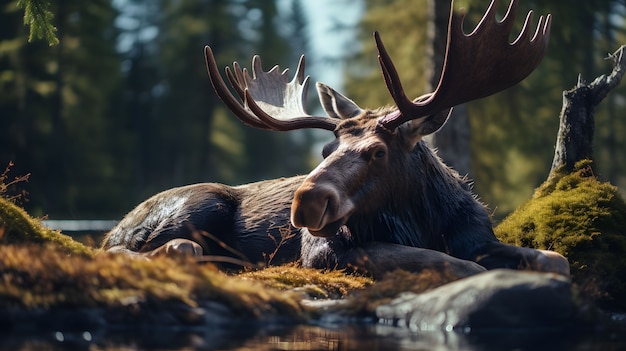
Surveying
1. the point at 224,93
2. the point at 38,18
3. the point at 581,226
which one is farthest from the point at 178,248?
the point at 581,226

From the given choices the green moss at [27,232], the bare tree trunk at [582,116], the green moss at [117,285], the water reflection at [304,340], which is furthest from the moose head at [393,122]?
the green moss at [27,232]

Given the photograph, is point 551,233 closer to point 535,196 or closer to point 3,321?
point 535,196

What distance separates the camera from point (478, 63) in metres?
7.46

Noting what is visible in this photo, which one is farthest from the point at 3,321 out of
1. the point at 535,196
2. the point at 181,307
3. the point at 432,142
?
the point at 432,142

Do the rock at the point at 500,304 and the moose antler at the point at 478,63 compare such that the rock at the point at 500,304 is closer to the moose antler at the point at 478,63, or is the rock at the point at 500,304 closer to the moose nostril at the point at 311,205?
the moose nostril at the point at 311,205

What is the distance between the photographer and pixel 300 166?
203ft

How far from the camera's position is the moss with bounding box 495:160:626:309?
25.3 feet

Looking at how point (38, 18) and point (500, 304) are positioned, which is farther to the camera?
point (38, 18)

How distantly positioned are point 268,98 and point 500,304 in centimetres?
475

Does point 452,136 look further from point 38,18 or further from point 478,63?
point 38,18

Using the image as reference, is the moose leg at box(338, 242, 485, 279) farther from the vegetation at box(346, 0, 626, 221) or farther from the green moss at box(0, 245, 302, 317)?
the vegetation at box(346, 0, 626, 221)

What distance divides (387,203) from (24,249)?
3359 millimetres

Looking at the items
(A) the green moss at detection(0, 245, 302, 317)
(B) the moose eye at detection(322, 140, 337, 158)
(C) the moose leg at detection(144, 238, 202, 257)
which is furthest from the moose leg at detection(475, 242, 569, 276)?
(C) the moose leg at detection(144, 238, 202, 257)

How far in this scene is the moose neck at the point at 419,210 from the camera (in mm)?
8016
